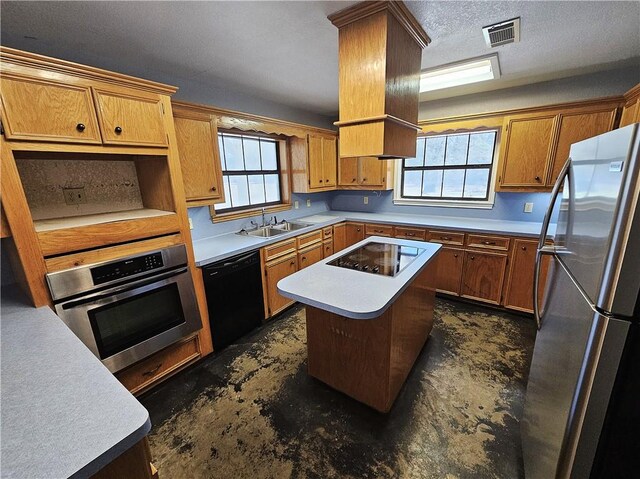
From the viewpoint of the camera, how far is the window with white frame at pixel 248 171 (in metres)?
3.00

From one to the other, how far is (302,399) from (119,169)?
2.25m

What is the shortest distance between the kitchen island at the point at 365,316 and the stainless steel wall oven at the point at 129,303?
0.93 metres

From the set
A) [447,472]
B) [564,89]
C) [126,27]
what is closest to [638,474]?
[447,472]

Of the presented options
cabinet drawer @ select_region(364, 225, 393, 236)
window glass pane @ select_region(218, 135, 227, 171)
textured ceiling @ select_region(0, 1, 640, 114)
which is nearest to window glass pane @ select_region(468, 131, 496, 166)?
textured ceiling @ select_region(0, 1, 640, 114)

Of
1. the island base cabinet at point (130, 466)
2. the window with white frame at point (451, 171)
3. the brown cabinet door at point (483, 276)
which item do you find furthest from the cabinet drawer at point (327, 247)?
the island base cabinet at point (130, 466)

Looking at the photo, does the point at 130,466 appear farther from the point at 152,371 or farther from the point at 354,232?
the point at 354,232

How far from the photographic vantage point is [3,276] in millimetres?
1676

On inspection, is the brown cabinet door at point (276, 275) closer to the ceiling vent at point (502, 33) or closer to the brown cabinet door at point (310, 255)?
the brown cabinet door at point (310, 255)

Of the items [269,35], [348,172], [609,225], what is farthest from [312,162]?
[609,225]

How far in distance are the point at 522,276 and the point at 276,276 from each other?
2636 mm

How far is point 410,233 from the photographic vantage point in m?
3.38

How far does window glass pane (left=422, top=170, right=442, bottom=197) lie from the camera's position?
3.69 meters

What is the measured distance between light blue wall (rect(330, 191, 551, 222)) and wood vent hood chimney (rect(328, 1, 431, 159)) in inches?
86.3

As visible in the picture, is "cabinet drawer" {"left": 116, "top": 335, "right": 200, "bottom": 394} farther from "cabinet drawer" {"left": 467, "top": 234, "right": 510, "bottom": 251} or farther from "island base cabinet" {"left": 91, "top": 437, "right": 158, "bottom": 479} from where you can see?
"cabinet drawer" {"left": 467, "top": 234, "right": 510, "bottom": 251}
